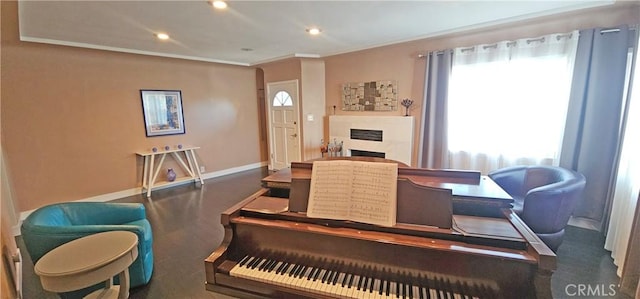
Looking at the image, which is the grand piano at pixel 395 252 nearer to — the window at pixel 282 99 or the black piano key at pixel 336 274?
the black piano key at pixel 336 274

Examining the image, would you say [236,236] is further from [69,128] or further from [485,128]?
[69,128]

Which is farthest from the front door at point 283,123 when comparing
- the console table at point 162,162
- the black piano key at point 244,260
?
the black piano key at point 244,260

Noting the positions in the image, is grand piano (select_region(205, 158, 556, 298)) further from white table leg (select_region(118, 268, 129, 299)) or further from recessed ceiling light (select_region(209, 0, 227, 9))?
recessed ceiling light (select_region(209, 0, 227, 9))

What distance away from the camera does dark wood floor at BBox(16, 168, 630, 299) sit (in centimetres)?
210

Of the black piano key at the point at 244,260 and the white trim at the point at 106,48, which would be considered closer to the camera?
the black piano key at the point at 244,260

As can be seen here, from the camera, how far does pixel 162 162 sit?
4.76 meters

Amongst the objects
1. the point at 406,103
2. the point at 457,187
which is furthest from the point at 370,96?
the point at 457,187

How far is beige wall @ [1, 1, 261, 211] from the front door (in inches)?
53.0

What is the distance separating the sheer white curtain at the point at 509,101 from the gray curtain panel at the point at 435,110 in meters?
0.09

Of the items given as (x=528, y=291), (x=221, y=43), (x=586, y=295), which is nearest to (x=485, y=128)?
(x=586, y=295)

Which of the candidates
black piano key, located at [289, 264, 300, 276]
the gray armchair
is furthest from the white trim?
the gray armchair

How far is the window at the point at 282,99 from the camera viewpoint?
5.54 metres

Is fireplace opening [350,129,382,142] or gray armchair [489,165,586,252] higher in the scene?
fireplace opening [350,129,382,142]

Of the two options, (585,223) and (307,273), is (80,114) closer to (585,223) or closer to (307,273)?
(307,273)
